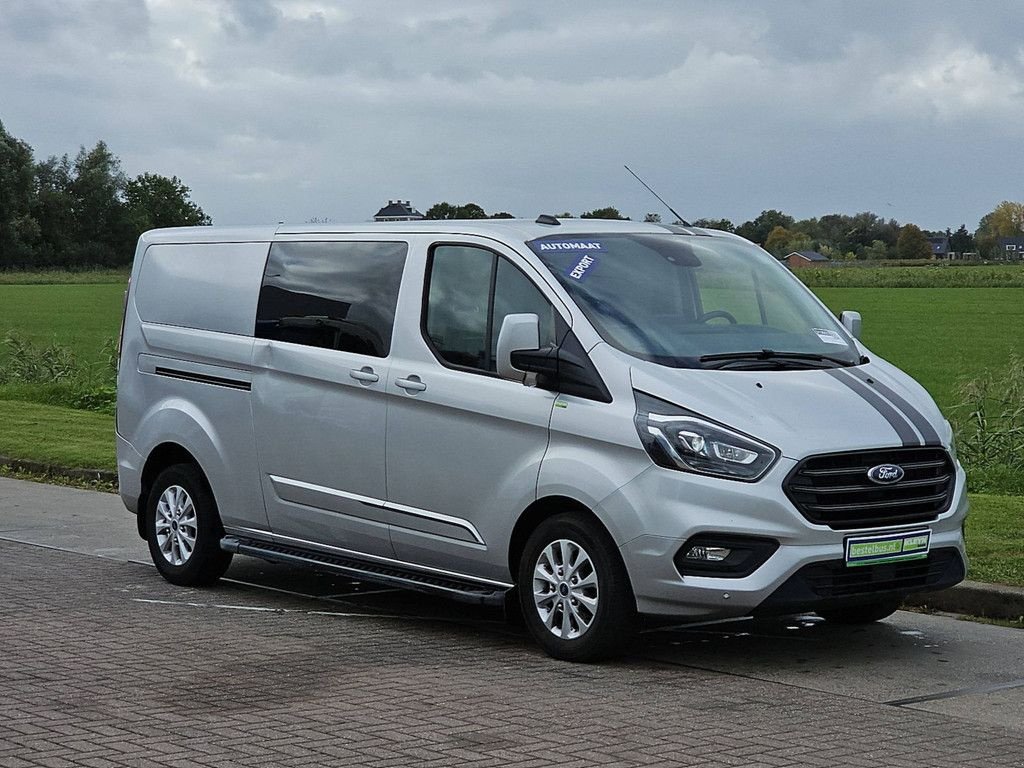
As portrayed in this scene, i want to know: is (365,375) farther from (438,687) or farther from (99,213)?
(99,213)

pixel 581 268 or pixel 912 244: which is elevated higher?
pixel 912 244

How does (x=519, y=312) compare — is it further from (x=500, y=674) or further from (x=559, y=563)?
(x=500, y=674)

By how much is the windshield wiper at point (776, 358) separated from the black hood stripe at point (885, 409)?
0.18 m

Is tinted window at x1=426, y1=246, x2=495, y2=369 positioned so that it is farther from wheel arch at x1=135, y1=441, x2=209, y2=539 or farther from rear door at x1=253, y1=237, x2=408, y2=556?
→ wheel arch at x1=135, y1=441, x2=209, y2=539

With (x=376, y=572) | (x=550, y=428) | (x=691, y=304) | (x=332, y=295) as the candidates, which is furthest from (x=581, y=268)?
(x=376, y=572)

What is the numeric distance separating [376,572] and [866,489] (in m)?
2.68

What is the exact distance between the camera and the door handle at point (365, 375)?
8406 millimetres

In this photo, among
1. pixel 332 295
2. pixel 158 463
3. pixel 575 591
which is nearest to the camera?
pixel 575 591

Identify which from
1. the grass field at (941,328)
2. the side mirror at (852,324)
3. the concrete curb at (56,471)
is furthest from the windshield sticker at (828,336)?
the grass field at (941,328)

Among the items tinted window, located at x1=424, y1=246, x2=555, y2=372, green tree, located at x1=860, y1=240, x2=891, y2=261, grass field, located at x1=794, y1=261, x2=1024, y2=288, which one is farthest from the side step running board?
green tree, located at x1=860, y1=240, x2=891, y2=261

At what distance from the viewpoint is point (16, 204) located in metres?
114

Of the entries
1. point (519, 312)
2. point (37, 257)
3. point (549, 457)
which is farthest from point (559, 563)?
point (37, 257)

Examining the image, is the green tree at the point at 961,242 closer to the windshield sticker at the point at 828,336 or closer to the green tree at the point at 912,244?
the green tree at the point at 912,244

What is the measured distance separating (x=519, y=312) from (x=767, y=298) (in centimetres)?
135
